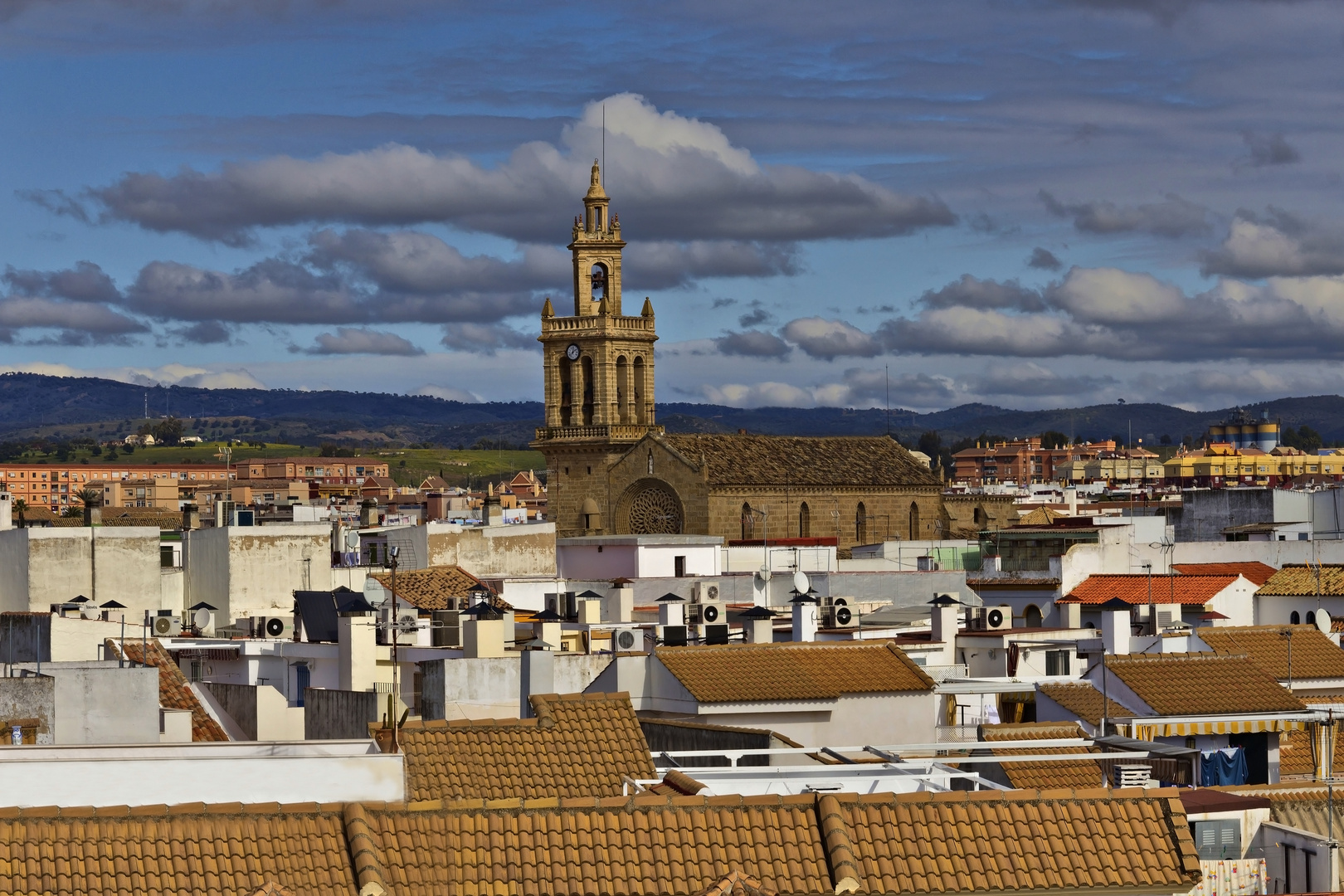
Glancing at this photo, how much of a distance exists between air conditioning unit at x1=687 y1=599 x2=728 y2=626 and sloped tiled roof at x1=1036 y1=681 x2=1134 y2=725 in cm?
1008

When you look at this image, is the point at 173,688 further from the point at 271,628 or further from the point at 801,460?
the point at 801,460

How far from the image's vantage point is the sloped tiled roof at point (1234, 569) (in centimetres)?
5096

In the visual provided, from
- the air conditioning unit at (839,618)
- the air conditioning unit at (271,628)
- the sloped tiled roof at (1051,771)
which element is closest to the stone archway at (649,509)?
the air conditioning unit at (839,618)

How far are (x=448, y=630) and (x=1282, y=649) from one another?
36.5 ft

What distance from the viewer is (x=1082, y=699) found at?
2475 cm

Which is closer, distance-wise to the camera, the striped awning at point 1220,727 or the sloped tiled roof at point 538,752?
the sloped tiled roof at point 538,752

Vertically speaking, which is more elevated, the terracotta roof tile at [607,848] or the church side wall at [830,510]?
the church side wall at [830,510]

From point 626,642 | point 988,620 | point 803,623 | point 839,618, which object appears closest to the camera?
point 626,642

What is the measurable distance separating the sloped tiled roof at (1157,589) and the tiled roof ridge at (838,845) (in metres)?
32.5

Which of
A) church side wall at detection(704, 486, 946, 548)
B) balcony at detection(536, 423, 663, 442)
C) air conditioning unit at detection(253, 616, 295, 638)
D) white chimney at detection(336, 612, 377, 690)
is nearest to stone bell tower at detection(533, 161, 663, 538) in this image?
balcony at detection(536, 423, 663, 442)

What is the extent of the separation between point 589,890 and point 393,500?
12710cm

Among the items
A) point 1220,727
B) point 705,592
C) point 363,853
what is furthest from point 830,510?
point 363,853

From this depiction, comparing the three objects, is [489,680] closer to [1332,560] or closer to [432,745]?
[432,745]

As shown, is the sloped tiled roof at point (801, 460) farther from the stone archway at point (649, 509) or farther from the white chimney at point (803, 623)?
the white chimney at point (803, 623)
